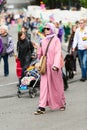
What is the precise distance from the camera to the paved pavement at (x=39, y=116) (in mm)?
10391

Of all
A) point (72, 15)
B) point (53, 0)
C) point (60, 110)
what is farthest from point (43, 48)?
point (53, 0)

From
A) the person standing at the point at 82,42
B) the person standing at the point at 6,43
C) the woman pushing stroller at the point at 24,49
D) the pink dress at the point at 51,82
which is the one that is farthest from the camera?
the person standing at the point at 6,43

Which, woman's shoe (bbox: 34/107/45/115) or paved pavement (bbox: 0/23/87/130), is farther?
woman's shoe (bbox: 34/107/45/115)

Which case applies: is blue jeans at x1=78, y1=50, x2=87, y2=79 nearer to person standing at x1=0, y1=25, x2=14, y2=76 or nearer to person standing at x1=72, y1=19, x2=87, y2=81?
person standing at x1=72, y1=19, x2=87, y2=81

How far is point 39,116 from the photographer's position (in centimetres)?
1136

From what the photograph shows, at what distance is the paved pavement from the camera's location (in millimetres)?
10391

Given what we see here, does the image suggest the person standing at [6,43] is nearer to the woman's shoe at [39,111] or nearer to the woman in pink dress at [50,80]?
the woman in pink dress at [50,80]

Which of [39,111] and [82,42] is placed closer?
→ [39,111]

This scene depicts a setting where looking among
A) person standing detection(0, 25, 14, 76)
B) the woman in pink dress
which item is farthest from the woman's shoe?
person standing detection(0, 25, 14, 76)

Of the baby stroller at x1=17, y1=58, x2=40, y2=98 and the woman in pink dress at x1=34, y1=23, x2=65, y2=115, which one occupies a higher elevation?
the woman in pink dress at x1=34, y1=23, x2=65, y2=115

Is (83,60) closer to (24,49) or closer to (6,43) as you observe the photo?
(24,49)

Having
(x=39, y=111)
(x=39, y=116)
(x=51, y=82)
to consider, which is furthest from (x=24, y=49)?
(x=39, y=116)

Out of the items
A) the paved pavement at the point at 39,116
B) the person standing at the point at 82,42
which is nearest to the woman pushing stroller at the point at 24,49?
the paved pavement at the point at 39,116

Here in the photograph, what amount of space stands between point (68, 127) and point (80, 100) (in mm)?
3103
